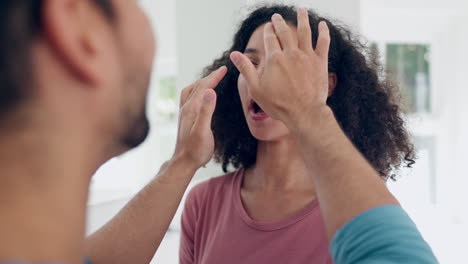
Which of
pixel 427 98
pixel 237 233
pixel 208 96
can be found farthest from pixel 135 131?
pixel 427 98

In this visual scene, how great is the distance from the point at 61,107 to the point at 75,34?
0.05m

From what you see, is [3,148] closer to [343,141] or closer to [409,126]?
[343,141]

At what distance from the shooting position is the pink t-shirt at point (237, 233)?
3.15ft

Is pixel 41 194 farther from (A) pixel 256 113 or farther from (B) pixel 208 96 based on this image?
(A) pixel 256 113

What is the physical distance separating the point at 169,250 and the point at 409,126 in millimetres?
908

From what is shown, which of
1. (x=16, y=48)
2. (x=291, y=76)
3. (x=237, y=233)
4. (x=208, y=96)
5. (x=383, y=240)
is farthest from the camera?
(x=237, y=233)

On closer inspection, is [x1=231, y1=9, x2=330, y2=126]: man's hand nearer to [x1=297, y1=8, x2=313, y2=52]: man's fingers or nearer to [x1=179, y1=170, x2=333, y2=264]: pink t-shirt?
[x1=297, y1=8, x2=313, y2=52]: man's fingers

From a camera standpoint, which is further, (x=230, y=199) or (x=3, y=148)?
(x=230, y=199)

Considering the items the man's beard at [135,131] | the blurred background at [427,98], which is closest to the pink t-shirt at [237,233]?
the man's beard at [135,131]

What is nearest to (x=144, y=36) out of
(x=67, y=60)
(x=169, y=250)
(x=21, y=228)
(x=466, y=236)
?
(x=67, y=60)

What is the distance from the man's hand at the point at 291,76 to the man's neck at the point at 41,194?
31 cm

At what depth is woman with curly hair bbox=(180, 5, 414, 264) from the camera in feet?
3.25

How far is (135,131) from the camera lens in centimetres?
39

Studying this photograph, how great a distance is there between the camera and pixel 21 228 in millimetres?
316
